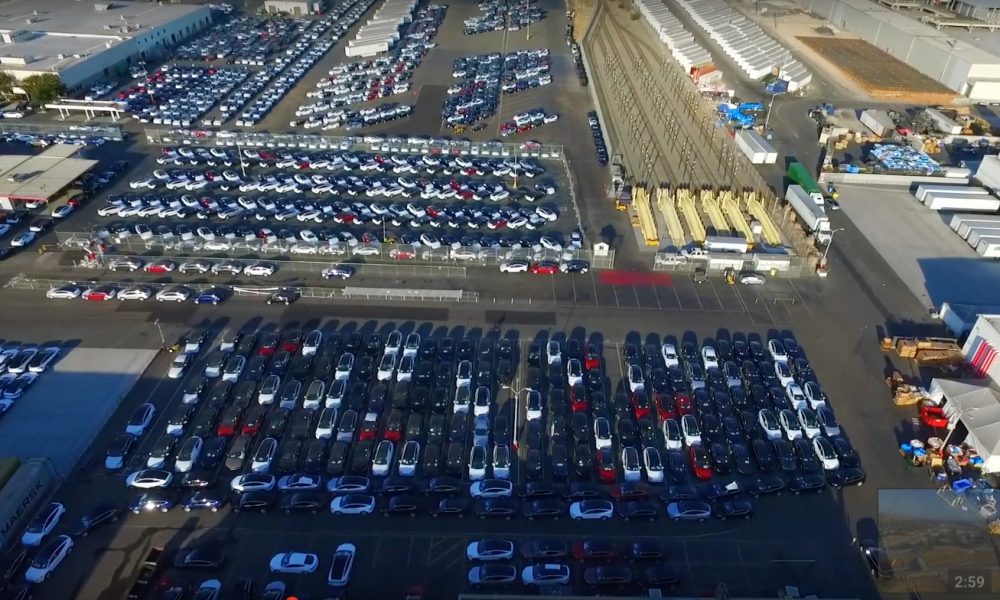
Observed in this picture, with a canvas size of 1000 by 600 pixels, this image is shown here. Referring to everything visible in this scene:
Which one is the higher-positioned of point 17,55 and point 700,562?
point 17,55

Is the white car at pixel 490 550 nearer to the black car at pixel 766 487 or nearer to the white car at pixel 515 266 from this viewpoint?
the black car at pixel 766 487

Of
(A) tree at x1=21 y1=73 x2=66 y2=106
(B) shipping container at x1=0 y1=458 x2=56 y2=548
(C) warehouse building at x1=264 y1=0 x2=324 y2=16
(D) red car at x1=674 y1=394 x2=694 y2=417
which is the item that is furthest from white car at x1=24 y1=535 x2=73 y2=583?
(C) warehouse building at x1=264 y1=0 x2=324 y2=16

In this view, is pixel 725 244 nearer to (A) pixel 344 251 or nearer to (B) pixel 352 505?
(A) pixel 344 251

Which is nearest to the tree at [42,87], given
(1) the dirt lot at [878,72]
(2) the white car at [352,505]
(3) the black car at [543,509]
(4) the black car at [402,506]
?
(2) the white car at [352,505]

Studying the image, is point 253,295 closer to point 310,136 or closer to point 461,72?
point 310,136

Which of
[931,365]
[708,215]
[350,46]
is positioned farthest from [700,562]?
[350,46]

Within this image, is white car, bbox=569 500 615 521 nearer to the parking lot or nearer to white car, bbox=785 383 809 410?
the parking lot
